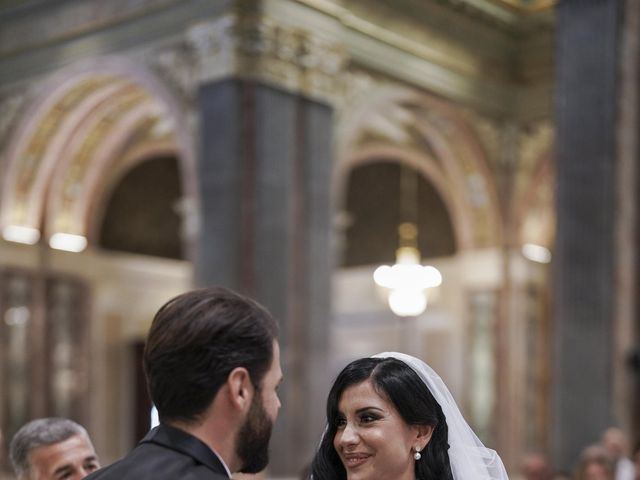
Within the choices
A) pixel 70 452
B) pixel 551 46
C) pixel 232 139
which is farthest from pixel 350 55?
pixel 70 452

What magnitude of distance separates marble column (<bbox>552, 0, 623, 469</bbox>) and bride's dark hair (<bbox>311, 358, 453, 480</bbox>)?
6.15 metres

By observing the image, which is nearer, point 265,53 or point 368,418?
point 368,418

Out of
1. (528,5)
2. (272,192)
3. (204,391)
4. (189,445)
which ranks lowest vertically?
(189,445)

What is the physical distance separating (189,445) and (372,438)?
1.12m

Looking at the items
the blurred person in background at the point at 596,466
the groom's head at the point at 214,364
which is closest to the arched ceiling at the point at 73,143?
the blurred person in background at the point at 596,466

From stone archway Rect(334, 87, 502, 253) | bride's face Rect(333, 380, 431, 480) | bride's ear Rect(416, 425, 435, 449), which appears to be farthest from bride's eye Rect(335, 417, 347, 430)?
stone archway Rect(334, 87, 502, 253)

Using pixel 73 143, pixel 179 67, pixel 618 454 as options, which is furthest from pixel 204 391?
pixel 73 143

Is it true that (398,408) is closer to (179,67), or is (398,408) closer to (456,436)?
(456,436)

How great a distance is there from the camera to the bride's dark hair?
3400 mm

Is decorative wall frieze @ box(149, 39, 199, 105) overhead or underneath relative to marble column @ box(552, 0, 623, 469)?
overhead

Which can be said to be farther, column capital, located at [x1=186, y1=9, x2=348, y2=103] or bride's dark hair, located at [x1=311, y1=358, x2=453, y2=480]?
column capital, located at [x1=186, y1=9, x2=348, y2=103]

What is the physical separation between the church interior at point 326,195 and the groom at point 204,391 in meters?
7.36

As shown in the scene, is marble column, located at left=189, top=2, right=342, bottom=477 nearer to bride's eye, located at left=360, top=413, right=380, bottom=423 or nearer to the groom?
bride's eye, located at left=360, top=413, right=380, bottom=423

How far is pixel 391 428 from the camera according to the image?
3363mm
